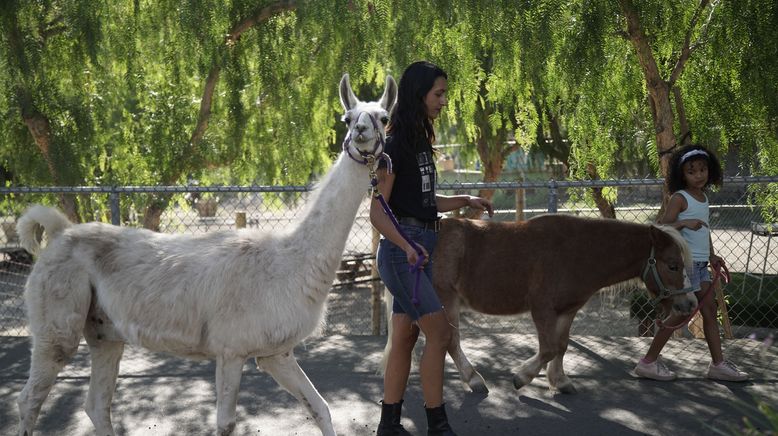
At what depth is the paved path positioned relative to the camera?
5.16 metres

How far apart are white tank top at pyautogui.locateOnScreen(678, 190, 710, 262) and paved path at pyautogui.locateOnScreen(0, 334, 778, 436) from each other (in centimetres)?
95

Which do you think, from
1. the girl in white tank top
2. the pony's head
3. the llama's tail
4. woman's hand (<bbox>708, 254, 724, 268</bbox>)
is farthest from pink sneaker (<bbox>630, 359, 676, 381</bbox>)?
the llama's tail

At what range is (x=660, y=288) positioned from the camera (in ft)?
18.9

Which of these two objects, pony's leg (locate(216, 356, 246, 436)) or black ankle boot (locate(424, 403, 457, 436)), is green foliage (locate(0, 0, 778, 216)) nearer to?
black ankle boot (locate(424, 403, 457, 436))

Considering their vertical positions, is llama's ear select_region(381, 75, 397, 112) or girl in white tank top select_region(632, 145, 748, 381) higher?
llama's ear select_region(381, 75, 397, 112)

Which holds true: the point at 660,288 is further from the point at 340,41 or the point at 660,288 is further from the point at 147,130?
the point at 147,130

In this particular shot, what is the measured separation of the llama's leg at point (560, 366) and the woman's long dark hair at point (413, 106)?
2052mm

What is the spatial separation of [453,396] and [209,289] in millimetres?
2216

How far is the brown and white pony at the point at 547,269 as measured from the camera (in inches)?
227

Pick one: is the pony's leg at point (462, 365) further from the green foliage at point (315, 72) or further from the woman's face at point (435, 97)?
the green foliage at point (315, 72)

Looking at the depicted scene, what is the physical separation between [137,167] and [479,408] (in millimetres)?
6494

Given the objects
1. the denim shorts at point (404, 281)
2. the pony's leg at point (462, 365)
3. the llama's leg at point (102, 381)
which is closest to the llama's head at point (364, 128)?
the denim shorts at point (404, 281)

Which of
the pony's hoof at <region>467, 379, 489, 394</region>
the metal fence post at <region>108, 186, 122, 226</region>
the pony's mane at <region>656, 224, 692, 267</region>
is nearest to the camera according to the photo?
the pony's mane at <region>656, 224, 692, 267</region>

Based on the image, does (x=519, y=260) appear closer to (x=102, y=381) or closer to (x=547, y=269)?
(x=547, y=269)
